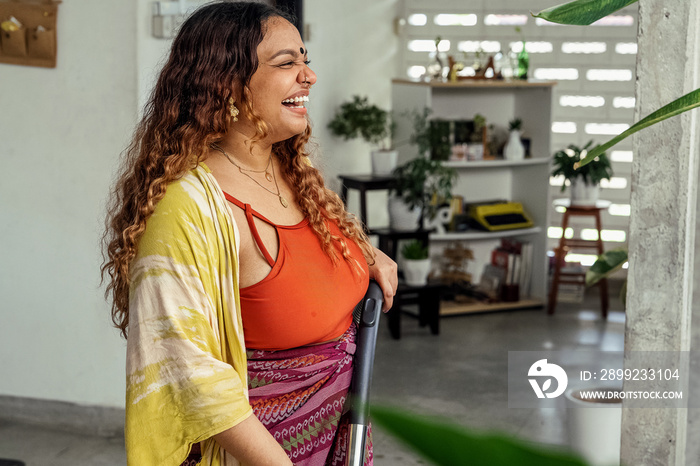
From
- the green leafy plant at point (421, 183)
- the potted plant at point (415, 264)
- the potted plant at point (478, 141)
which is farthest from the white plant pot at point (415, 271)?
the potted plant at point (478, 141)

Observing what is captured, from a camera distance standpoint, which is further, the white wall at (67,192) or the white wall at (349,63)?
the white wall at (349,63)

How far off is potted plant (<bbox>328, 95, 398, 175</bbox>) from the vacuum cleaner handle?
3.96 meters

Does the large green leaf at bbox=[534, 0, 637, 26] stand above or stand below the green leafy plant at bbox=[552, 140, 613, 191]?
above

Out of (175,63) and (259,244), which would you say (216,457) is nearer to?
(259,244)

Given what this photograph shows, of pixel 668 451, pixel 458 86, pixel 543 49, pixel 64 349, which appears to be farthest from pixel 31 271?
pixel 543 49

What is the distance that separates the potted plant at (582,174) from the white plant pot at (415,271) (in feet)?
4.01

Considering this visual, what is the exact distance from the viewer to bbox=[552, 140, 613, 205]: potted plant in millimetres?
5602

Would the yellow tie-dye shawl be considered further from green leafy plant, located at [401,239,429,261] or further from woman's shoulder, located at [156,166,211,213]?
green leafy plant, located at [401,239,429,261]

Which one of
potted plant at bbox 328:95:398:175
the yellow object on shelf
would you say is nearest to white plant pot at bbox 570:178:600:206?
the yellow object on shelf

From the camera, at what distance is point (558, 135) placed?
21.8 ft

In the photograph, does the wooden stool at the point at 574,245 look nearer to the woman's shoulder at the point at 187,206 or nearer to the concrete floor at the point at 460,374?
the concrete floor at the point at 460,374

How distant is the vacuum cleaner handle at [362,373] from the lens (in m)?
1.33

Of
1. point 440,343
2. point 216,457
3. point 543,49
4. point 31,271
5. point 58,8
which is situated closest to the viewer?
point 216,457

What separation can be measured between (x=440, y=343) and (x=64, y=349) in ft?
8.10
